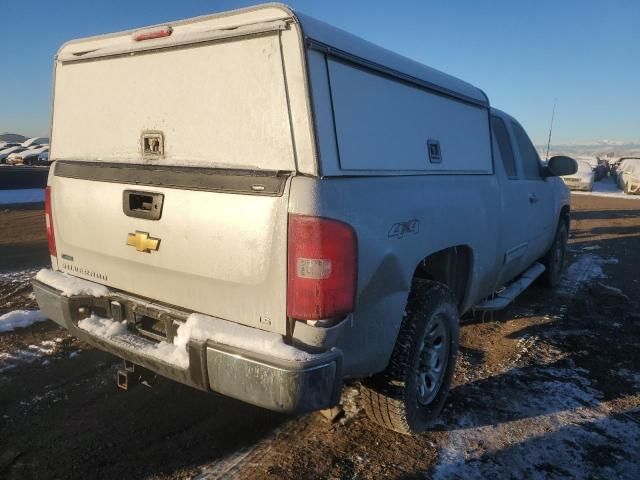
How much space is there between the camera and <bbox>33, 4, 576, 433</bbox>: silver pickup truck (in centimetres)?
209

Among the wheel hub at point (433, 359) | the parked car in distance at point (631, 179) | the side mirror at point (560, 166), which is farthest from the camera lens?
the parked car in distance at point (631, 179)

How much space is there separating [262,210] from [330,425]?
1.61 meters

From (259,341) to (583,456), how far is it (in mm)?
2087

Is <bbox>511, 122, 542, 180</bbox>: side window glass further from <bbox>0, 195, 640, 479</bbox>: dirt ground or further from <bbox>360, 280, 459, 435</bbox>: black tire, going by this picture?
<bbox>360, 280, 459, 435</bbox>: black tire

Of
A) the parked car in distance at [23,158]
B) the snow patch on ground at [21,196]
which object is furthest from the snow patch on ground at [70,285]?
the parked car in distance at [23,158]

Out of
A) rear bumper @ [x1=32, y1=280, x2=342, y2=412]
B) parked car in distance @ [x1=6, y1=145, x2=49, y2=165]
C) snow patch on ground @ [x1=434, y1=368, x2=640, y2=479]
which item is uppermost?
parked car in distance @ [x1=6, y1=145, x2=49, y2=165]

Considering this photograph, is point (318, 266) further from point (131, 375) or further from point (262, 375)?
point (131, 375)

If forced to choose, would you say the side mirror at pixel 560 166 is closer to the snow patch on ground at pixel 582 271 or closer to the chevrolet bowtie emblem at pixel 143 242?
the snow patch on ground at pixel 582 271

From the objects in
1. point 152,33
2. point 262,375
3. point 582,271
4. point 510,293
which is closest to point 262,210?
point 262,375

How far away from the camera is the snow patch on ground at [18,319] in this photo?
4289 millimetres

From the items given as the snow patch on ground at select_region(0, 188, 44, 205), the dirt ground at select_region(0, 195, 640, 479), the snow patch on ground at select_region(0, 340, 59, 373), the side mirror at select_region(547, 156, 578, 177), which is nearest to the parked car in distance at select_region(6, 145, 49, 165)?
the snow patch on ground at select_region(0, 188, 44, 205)

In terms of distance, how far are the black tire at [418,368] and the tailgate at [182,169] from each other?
892 mm

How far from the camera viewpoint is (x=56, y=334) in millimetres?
4223

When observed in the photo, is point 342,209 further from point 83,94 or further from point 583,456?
point 583,456
